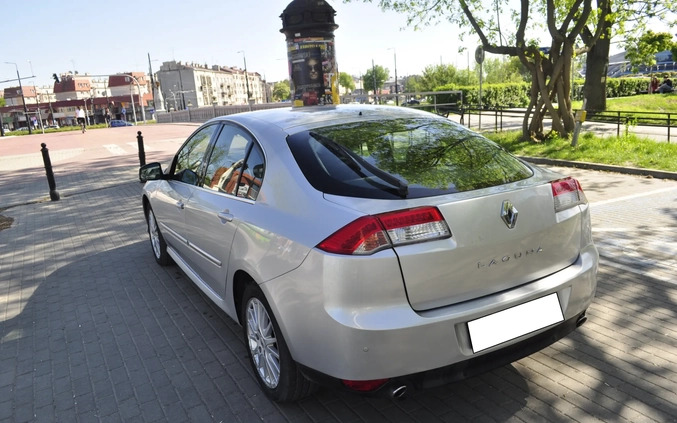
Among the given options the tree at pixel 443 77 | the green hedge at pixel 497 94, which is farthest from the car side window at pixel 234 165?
the tree at pixel 443 77

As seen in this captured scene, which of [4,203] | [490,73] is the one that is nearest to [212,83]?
[490,73]

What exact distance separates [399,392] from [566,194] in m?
1.43

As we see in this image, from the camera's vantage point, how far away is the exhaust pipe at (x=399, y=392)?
2.30 metres

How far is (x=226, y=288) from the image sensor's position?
10.9 feet

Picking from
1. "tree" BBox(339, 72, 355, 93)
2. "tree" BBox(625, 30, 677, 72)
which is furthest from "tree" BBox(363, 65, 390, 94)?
"tree" BBox(625, 30, 677, 72)

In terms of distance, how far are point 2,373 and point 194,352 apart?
1313mm

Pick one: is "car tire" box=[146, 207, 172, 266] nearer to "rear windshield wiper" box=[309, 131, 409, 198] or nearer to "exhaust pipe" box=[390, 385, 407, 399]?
"rear windshield wiper" box=[309, 131, 409, 198]

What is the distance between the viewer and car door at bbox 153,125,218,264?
415cm

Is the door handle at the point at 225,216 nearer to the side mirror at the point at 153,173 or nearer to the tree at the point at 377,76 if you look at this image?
the side mirror at the point at 153,173

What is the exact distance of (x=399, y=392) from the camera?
231 centimetres

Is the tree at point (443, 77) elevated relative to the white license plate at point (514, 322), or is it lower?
elevated

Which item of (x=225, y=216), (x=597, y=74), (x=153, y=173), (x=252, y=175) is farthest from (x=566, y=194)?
(x=597, y=74)

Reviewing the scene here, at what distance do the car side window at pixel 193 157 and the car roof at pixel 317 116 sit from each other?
1.21 feet

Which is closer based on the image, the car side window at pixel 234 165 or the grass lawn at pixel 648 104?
the car side window at pixel 234 165
